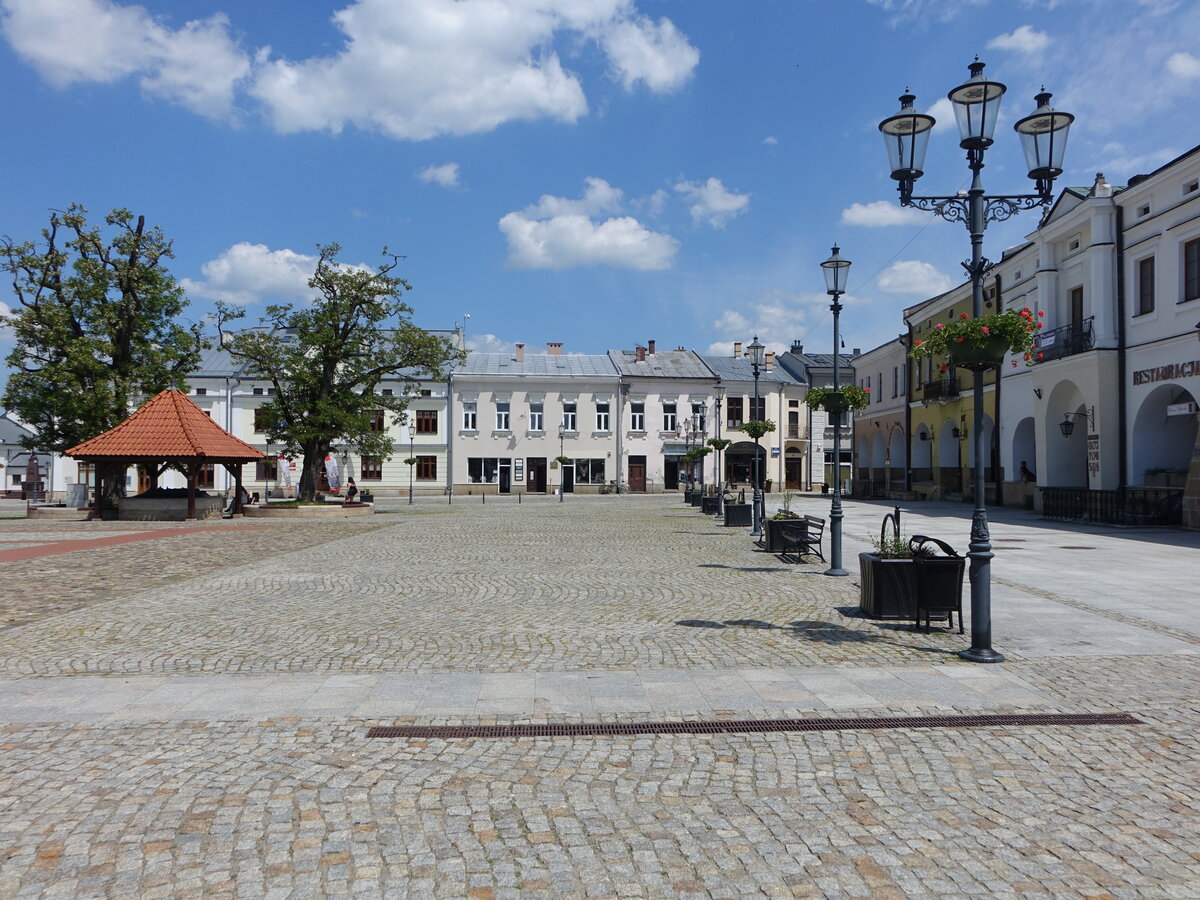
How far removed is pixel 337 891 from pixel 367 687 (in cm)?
315

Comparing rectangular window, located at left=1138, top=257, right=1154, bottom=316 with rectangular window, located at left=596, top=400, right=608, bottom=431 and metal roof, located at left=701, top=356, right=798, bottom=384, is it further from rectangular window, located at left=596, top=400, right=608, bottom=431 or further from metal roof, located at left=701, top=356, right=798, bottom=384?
rectangular window, located at left=596, top=400, right=608, bottom=431

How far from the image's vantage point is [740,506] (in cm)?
2333

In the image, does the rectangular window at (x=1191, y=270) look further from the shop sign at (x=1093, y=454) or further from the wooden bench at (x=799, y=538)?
the wooden bench at (x=799, y=538)

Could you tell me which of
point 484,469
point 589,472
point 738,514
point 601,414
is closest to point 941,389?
point 738,514

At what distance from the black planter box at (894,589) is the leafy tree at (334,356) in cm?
2342

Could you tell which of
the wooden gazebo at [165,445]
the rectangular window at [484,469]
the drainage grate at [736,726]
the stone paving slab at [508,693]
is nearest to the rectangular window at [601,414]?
the rectangular window at [484,469]

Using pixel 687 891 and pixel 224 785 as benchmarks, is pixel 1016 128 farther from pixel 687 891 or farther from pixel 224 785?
pixel 224 785

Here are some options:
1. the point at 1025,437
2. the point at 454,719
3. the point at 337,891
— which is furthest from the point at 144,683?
the point at 1025,437

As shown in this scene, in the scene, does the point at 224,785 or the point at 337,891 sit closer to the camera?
the point at 337,891

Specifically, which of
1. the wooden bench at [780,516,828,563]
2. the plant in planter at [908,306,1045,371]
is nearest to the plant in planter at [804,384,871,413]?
the wooden bench at [780,516,828,563]

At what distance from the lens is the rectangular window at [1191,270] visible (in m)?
21.5

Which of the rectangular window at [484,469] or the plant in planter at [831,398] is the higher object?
the plant in planter at [831,398]

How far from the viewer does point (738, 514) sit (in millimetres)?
23391

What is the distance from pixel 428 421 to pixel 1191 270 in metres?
44.3
